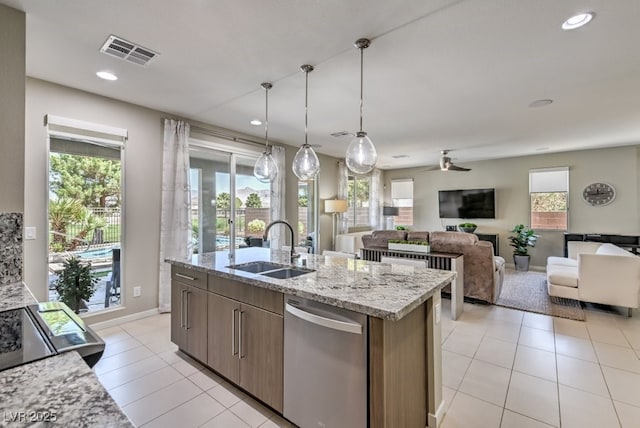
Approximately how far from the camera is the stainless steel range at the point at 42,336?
89 cm

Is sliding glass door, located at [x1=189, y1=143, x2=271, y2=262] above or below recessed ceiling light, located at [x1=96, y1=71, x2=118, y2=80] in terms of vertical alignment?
below

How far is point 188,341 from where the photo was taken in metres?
2.60

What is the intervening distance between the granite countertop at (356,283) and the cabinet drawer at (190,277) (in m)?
0.07

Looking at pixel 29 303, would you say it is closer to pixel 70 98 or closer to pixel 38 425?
pixel 38 425

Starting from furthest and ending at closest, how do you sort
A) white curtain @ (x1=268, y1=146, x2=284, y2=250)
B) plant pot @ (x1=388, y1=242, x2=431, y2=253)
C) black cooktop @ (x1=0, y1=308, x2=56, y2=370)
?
white curtain @ (x1=268, y1=146, x2=284, y2=250) → plant pot @ (x1=388, y1=242, x2=431, y2=253) → black cooktop @ (x1=0, y1=308, x2=56, y2=370)

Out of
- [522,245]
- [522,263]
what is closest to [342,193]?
[522,245]

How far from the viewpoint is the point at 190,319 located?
2.56 metres

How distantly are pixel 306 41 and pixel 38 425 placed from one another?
2.52 meters

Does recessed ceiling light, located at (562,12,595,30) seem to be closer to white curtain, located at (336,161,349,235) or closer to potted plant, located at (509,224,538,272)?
white curtain, located at (336,161,349,235)

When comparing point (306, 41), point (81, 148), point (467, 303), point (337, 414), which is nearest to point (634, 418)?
point (337, 414)

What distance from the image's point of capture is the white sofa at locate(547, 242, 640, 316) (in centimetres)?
360

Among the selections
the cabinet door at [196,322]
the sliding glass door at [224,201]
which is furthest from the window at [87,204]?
the cabinet door at [196,322]

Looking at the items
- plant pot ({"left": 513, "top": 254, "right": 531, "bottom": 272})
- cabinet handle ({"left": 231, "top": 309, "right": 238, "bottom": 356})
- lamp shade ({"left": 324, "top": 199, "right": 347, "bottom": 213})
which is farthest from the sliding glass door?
plant pot ({"left": 513, "top": 254, "right": 531, "bottom": 272})

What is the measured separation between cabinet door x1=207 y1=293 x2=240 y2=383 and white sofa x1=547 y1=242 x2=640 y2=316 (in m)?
4.42
